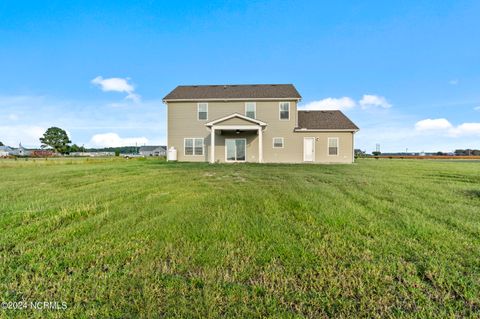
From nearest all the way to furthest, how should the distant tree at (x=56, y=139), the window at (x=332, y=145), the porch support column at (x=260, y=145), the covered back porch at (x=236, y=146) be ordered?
1. the porch support column at (x=260, y=145)
2. the covered back porch at (x=236, y=146)
3. the window at (x=332, y=145)
4. the distant tree at (x=56, y=139)

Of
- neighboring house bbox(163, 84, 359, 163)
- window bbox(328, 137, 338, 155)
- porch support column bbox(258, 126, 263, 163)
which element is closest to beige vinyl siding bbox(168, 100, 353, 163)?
neighboring house bbox(163, 84, 359, 163)

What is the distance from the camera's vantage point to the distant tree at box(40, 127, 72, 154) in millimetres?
76562

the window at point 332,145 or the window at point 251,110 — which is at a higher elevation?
the window at point 251,110

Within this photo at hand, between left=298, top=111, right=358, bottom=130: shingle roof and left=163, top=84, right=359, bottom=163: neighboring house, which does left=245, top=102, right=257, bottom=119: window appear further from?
left=298, top=111, right=358, bottom=130: shingle roof

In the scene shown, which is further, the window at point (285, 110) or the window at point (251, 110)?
the window at point (251, 110)

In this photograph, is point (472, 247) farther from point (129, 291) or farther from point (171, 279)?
point (129, 291)

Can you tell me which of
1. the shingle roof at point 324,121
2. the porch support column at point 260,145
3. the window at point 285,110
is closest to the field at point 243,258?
the porch support column at point 260,145

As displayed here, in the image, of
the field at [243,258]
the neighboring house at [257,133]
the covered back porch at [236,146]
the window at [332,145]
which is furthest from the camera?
the window at [332,145]

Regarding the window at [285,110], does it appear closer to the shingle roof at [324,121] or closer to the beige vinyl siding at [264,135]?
the beige vinyl siding at [264,135]

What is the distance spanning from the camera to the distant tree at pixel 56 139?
76.6 m

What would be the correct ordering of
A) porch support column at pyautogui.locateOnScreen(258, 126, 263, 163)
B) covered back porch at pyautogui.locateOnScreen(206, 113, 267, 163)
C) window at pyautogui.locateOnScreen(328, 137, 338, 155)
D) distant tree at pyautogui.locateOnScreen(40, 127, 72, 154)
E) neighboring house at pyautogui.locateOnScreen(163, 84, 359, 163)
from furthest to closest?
distant tree at pyautogui.locateOnScreen(40, 127, 72, 154), window at pyautogui.locateOnScreen(328, 137, 338, 155), neighboring house at pyautogui.locateOnScreen(163, 84, 359, 163), covered back porch at pyautogui.locateOnScreen(206, 113, 267, 163), porch support column at pyautogui.locateOnScreen(258, 126, 263, 163)

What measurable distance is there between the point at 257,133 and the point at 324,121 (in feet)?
20.5

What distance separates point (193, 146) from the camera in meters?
20.9

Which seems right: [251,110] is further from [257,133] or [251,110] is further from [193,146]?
[193,146]
